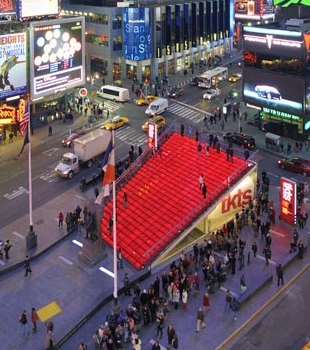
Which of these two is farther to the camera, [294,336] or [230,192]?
[230,192]

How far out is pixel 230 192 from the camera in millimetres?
46719

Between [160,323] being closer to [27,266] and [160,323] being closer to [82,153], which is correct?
[27,266]

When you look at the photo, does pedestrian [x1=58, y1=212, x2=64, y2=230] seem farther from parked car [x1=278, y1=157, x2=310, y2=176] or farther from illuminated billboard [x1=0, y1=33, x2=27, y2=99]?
illuminated billboard [x1=0, y1=33, x2=27, y2=99]

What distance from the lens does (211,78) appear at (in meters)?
95.2

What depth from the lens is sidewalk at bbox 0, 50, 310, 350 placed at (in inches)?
1316

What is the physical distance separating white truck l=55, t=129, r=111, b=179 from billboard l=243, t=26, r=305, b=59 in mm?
21355

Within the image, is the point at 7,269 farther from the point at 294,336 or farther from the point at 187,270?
the point at 294,336

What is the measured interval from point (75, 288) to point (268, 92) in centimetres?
3982

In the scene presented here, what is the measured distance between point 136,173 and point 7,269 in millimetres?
17100

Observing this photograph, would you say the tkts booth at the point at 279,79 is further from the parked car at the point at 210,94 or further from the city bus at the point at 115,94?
the city bus at the point at 115,94

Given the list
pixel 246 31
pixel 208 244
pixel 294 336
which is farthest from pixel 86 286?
pixel 246 31

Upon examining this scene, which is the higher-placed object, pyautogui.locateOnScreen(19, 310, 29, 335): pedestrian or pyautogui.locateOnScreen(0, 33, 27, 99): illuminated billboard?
pyautogui.locateOnScreen(0, 33, 27, 99): illuminated billboard

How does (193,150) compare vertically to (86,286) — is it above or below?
above

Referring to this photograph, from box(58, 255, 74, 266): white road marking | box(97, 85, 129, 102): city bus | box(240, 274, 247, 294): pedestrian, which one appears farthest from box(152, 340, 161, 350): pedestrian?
box(97, 85, 129, 102): city bus
